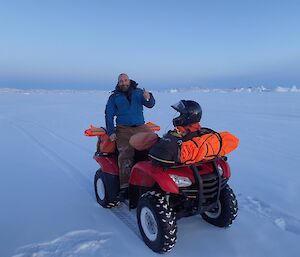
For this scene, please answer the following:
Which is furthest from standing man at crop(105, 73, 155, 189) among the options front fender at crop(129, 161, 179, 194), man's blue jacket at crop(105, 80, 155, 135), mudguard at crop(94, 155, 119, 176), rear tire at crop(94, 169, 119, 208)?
front fender at crop(129, 161, 179, 194)

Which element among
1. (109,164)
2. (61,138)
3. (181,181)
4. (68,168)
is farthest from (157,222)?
(61,138)

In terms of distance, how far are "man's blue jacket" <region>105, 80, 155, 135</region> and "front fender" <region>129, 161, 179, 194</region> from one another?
1.10 m

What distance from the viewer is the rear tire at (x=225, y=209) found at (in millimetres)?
4090

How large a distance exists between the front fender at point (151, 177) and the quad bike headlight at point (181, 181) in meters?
0.06

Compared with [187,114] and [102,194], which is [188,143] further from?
[102,194]

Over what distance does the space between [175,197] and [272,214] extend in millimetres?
1537

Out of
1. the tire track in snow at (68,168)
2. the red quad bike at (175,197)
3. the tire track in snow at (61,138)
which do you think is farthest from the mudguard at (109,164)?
the tire track in snow at (61,138)

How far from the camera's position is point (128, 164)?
455cm

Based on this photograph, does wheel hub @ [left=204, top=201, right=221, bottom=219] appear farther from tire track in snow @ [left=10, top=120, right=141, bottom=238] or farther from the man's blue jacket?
the man's blue jacket

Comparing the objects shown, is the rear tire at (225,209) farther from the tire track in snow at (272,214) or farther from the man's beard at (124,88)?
the man's beard at (124,88)

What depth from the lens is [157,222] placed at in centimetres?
362

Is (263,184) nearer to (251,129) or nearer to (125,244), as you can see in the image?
(125,244)

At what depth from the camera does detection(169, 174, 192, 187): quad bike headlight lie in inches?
141

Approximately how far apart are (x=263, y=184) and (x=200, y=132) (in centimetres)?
267
